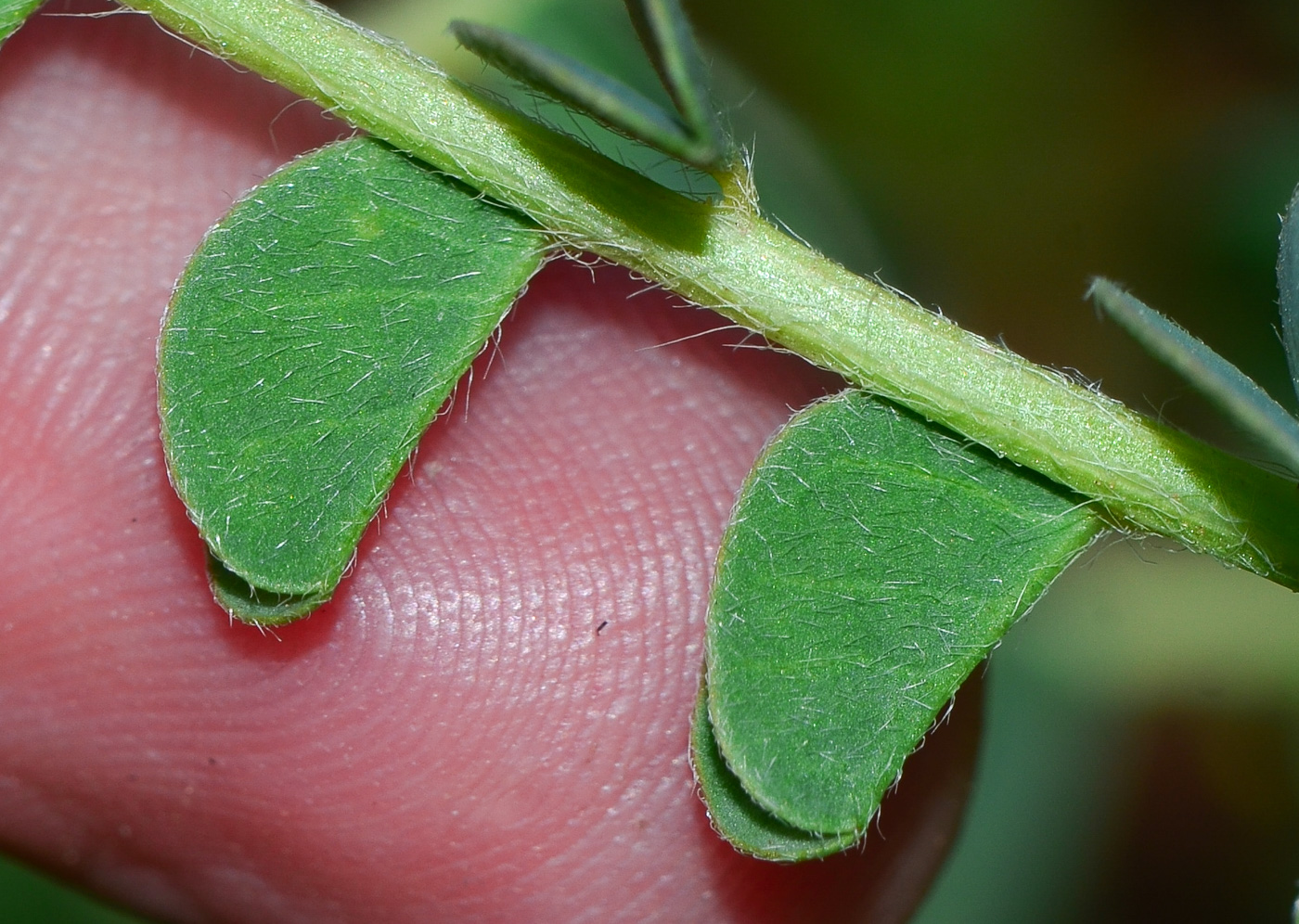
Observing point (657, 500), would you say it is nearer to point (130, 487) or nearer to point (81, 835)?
point (130, 487)

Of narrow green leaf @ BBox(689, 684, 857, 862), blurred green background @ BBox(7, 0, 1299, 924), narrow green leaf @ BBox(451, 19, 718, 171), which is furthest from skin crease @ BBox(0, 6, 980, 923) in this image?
blurred green background @ BBox(7, 0, 1299, 924)

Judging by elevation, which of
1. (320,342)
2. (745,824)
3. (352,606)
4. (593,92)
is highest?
(593,92)

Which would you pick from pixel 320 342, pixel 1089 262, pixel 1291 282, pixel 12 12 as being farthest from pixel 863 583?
pixel 1089 262

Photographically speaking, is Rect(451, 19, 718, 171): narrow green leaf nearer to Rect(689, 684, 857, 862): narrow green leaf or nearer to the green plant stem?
the green plant stem

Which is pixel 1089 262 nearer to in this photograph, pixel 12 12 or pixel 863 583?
pixel 863 583

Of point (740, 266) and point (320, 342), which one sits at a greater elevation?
point (740, 266)

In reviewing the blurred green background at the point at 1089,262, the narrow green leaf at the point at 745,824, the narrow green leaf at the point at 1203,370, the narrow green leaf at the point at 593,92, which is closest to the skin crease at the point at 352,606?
the narrow green leaf at the point at 745,824
